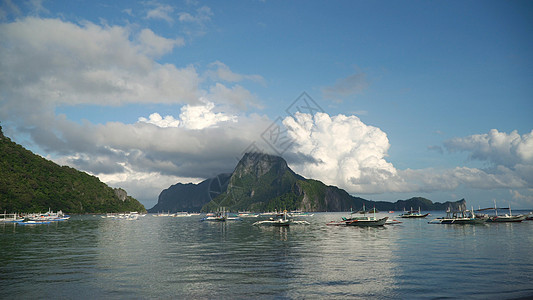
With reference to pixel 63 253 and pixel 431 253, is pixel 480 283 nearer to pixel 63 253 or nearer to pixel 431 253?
pixel 431 253

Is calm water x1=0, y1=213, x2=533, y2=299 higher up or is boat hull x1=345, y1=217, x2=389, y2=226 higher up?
calm water x1=0, y1=213, x2=533, y2=299

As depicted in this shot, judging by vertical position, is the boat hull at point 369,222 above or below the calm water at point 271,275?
below

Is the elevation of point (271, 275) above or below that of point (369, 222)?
above

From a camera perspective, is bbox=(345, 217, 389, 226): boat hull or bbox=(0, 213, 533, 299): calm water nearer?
bbox=(0, 213, 533, 299): calm water

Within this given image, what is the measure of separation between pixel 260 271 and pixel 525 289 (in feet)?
65.3

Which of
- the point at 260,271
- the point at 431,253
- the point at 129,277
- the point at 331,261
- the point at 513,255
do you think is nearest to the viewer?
the point at 129,277

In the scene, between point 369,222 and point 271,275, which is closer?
point 271,275

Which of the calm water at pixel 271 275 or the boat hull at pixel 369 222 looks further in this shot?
the boat hull at pixel 369 222

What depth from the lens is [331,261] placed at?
35.1m

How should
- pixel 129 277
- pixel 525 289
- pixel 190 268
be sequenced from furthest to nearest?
pixel 190 268 < pixel 129 277 < pixel 525 289

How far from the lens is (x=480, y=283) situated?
2466cm

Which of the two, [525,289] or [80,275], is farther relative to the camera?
[80,275]

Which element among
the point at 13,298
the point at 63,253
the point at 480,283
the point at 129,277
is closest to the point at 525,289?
the point at 480,283

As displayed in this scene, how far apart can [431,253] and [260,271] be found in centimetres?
2492
